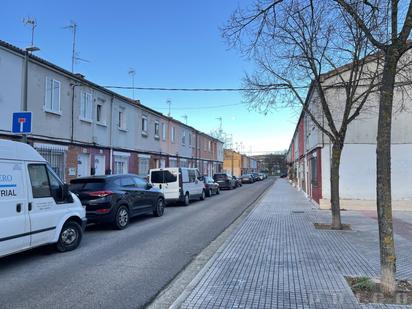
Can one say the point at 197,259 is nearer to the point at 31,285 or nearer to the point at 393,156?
the point at 31,285

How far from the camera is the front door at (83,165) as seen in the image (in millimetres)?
17359

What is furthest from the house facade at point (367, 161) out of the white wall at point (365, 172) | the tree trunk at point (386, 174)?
the tree trunk at point (386, 174)

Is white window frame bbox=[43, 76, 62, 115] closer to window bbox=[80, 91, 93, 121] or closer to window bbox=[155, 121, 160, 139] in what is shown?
window bbox=[80, 91, 93, 121]

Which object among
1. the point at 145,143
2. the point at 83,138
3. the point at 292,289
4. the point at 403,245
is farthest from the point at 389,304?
the point at 145,143

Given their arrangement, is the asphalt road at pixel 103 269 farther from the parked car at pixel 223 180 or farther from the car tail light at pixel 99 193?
the parked car at pixel 223 180

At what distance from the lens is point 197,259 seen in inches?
301

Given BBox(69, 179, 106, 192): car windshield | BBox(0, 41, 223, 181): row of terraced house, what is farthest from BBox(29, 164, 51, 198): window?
BBox(0, 41, 223, 181): row of terraced house

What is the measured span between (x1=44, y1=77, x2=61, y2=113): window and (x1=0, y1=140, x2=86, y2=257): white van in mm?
7930

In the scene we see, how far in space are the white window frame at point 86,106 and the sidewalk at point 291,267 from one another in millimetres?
10136

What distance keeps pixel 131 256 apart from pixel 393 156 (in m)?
13.0

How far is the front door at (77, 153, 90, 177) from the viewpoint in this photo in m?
17.4

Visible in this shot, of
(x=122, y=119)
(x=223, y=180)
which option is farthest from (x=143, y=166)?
(x=223, y=180)

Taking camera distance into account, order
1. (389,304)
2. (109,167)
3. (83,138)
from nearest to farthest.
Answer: (389,304), (83,138), (109,167)

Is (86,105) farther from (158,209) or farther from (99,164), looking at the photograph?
(158,209)
